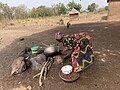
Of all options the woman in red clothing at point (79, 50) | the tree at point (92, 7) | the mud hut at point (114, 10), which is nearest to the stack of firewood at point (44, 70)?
the woman in red clothing at point (79, 50)

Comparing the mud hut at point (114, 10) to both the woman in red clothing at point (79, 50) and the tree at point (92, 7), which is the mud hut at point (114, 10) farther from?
the tree at point (92, 7)

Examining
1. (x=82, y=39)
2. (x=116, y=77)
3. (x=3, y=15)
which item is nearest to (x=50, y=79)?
(x=82, y=39)

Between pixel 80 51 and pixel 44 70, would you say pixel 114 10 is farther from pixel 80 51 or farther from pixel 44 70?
pixel 44 70

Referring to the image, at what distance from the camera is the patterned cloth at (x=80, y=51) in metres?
3.81

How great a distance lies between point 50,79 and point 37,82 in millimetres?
350

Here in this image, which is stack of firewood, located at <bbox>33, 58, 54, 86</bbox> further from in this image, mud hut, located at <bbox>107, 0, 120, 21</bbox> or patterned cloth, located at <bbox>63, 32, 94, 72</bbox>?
mud hut, located at <bbox>107, 0, 120, 21</bbox>

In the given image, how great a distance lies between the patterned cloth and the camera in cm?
381

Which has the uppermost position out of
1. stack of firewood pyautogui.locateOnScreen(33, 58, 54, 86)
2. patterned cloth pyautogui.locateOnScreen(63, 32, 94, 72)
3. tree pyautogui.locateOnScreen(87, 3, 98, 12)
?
tree pyautogui.locateOnScreen(87, 3, 98, 12)

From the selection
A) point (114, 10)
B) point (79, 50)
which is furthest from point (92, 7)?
point (79, 50)

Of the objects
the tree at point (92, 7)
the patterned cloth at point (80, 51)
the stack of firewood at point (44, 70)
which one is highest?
the tree at point (92, 7)

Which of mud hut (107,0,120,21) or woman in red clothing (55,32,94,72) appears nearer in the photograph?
woman in red clothing (55,32,94,72)

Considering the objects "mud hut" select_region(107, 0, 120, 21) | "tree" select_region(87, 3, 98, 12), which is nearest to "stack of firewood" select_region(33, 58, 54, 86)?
"mud hut" select_region(107, 0, 120, 21)

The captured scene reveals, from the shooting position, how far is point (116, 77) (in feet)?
12.4

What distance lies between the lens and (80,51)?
3969mm
